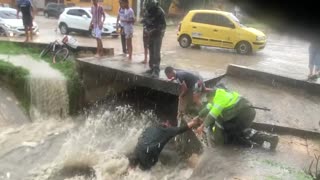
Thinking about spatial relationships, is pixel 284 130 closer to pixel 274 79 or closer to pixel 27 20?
pixel 274 79

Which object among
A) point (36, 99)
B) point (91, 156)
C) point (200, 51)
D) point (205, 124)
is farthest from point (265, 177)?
point (200, 51)

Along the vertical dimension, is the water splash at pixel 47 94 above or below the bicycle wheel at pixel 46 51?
below

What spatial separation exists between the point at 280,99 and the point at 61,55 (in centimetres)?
624

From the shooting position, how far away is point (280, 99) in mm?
9734

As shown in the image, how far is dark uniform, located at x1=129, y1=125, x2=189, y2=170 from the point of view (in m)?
7.28

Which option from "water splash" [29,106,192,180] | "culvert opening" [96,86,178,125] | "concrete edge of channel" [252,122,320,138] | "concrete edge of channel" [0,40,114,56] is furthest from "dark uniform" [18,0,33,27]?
"concrete edge of channel" [252,122,320,138]

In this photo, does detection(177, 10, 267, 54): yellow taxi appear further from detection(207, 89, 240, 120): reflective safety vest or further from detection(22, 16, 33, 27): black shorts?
detection(207, 89, 240, 120): reflective safety vest

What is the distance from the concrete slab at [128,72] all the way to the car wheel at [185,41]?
25.2ft

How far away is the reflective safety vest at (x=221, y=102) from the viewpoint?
21.7 ft

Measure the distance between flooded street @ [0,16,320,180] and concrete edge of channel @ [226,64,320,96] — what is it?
0.90ft

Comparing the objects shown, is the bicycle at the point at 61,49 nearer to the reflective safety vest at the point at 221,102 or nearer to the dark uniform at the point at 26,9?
the dark uniform at the point at 26,9

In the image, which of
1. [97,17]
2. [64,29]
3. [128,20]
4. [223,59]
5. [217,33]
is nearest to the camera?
[128,20]

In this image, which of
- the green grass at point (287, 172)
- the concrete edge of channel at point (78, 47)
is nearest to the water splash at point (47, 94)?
the concrete edge of channel at point (78, 47)

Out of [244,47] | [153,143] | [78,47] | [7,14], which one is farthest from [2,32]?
[153,143]
